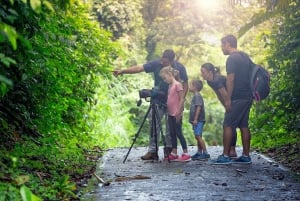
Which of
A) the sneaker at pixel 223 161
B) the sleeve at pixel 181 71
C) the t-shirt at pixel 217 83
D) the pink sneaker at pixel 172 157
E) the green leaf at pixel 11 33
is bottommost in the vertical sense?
the pink sneaker at pixel 172 157

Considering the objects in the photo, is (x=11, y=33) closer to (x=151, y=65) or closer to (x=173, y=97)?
(x=173, y=97)

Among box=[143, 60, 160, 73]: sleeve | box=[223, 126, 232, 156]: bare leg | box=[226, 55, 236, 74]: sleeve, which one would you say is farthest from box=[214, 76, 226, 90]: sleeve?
box=[143, 60, 160, 73]: sleeve

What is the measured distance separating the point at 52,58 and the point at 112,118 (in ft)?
29.5

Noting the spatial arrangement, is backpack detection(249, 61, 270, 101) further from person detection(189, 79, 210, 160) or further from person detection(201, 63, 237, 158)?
person detection(189, 79, 210, 160)

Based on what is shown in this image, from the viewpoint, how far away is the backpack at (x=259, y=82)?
379 inches

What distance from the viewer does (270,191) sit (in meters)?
6.92

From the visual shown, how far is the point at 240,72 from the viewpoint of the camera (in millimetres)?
9922

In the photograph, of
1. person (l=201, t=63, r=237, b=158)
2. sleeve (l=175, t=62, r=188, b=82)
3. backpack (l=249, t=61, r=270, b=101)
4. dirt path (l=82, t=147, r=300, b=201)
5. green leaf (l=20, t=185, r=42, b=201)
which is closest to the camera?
green leaf (l=20, t=185, r=42, b=201)

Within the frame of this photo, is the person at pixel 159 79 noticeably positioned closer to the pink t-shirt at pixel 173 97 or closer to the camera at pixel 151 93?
the camera at pixel 151 93

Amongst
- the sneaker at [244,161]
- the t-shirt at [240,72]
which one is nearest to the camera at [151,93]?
the t-shirt at [240,72]

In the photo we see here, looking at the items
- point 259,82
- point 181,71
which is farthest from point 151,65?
point 259,82

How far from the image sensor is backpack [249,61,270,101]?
963 cm

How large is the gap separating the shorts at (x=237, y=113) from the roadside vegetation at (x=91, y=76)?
1.07 metres

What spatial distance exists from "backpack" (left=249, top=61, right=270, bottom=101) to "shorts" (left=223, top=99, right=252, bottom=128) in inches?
10.7
